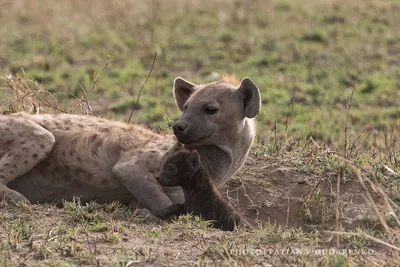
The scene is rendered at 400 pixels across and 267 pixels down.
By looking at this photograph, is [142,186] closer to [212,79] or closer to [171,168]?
[171,168]

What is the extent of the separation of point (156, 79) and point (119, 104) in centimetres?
126

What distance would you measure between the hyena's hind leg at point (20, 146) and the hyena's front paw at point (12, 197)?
0.12 m

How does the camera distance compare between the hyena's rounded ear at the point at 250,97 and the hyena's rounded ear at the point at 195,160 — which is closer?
the hyena's rounded ear at the point at 195,160

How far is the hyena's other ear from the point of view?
19.2 feet

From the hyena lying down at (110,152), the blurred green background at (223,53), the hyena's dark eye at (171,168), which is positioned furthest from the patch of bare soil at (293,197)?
the blurred green background at (223,53)

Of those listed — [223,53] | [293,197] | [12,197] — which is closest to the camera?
[12,197]

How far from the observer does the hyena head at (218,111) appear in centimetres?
534

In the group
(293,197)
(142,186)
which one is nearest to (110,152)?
(142,186)

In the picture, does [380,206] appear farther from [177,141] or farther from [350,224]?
[177,141]

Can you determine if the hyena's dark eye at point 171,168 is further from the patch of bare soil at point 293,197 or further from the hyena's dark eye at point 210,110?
the patch of bare soil at point 293,197

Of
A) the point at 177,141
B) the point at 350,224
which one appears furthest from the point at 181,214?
the point at 350,224

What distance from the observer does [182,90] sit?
19.4 ft

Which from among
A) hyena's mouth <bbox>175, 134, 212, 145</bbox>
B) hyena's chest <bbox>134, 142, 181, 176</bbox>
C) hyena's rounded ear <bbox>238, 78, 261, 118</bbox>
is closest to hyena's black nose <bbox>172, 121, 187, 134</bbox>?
hyena's mouth <bbox>175, 134, 212, 145</bbox>

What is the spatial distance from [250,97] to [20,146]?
60.7 inches
